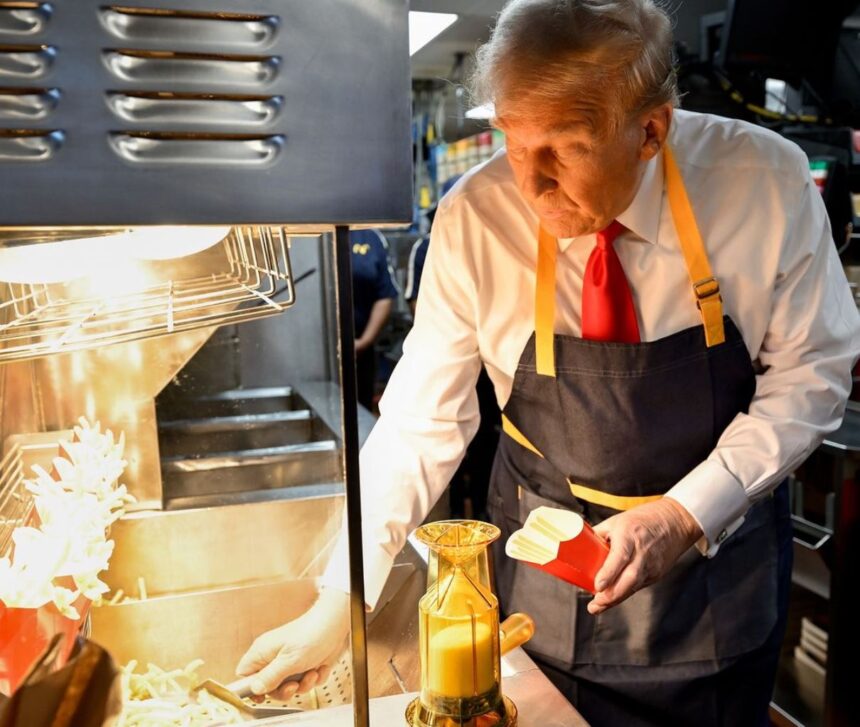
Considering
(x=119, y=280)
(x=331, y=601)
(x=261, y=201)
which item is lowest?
(x=331, y=601)

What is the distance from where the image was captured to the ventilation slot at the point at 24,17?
20.6 inches

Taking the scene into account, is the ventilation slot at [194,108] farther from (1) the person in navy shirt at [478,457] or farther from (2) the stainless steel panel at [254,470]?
(1) the person in navy shirt at [478,457]

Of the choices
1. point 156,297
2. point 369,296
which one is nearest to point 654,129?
point 156,297

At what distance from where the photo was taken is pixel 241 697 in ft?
3.38

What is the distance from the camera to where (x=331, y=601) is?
108 centimetres

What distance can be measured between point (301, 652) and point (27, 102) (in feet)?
2.37

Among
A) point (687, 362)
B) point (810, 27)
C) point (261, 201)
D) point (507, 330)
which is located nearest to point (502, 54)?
point (507, 330)

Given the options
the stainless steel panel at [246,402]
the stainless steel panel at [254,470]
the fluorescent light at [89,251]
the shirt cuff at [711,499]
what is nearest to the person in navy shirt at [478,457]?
the stainless steel panel at [246,402]

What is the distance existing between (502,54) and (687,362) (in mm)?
571

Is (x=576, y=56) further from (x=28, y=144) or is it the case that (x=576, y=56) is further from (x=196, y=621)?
(x=196, y=621)

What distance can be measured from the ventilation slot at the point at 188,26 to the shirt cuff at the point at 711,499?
96 cm

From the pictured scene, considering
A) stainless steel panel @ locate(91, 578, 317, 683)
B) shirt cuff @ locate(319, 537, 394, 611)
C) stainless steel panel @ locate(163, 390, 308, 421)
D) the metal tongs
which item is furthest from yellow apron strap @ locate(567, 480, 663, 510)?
stainless steel panel @ locate(163, 390, 308, 421)

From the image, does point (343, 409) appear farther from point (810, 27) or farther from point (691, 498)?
point (810, 27)

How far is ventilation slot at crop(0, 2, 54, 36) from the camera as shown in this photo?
522 mm
